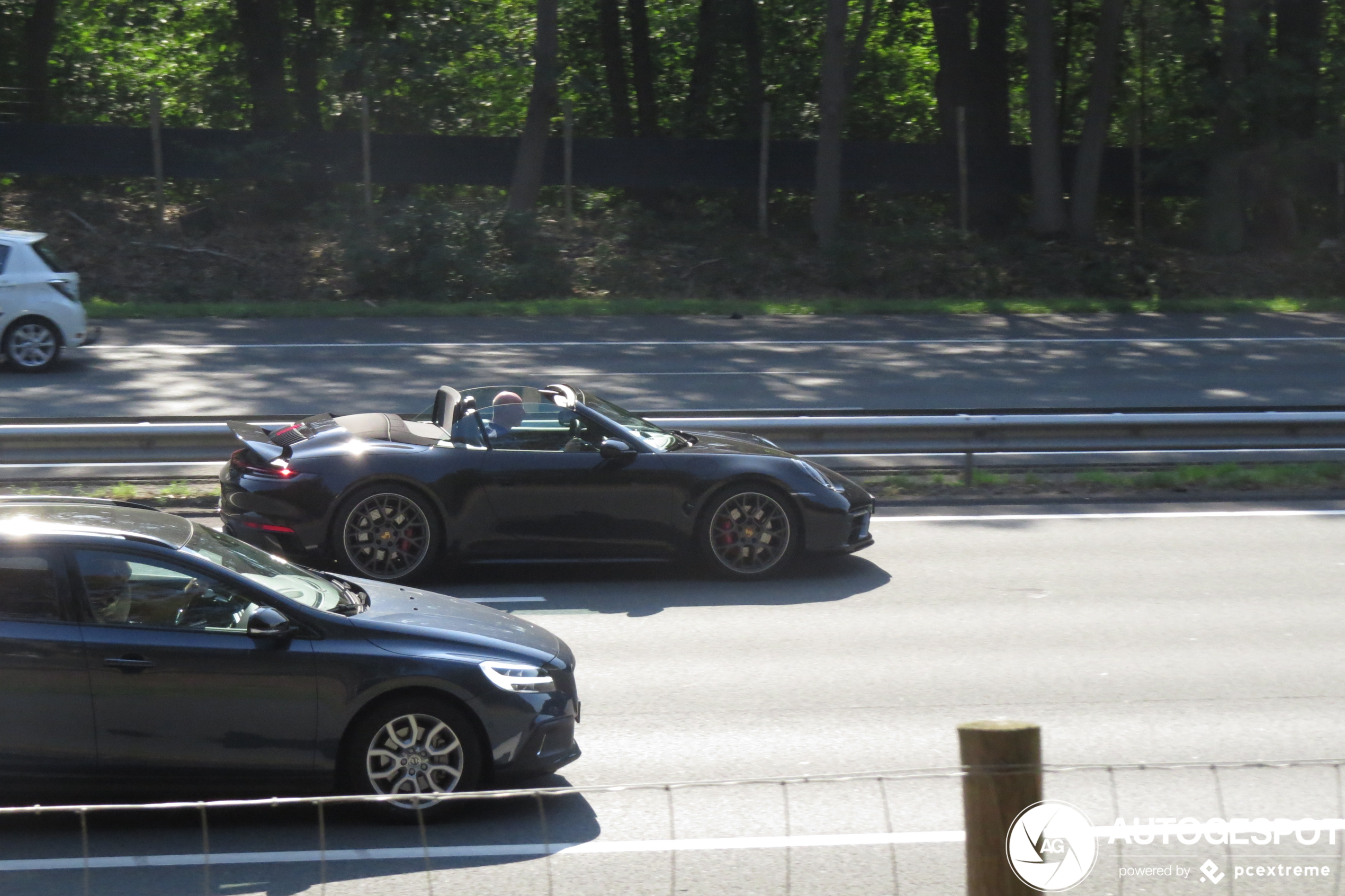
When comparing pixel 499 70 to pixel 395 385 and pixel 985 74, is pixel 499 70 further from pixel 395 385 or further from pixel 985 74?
pixel 395 385

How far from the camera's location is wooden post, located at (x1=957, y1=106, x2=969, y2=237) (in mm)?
29828

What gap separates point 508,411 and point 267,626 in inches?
156

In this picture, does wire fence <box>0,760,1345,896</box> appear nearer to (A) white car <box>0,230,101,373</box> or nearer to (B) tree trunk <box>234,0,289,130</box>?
(A) white car <box>0,230,101,373</box>

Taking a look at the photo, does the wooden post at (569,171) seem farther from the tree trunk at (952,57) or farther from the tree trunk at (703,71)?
the tree trunk at (952,57)

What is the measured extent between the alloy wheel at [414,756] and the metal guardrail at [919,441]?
6.21 metres

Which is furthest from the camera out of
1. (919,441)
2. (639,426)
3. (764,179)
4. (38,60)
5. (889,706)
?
Answer: (38,60)

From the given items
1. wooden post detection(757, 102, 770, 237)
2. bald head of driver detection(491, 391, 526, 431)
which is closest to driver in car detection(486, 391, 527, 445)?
bald head of driver detection(491, 391, 526, 431)

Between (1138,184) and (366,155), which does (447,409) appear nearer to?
(366,155)

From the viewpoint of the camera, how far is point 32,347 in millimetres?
16594

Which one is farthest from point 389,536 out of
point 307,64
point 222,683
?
point 307,64

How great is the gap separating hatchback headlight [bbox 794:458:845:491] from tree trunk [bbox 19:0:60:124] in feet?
84.9

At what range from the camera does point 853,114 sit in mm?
35281

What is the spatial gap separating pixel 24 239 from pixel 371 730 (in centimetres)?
1360

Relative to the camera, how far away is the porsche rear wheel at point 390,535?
893 cm
